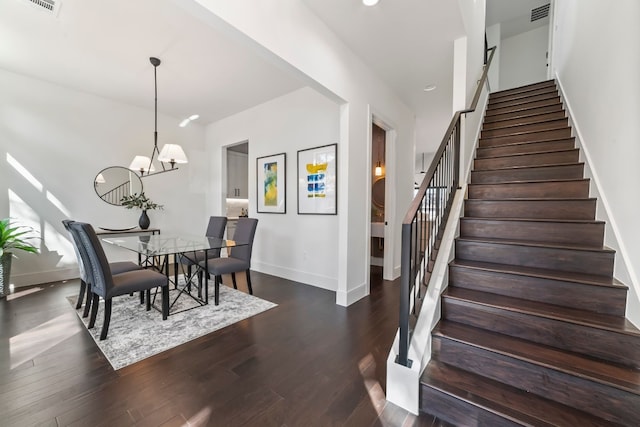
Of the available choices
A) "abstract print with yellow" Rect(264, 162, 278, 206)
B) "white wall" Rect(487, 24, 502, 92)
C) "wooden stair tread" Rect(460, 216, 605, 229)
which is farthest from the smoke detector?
"abstract print with yellow" Rect(264, 162, 278, 206)

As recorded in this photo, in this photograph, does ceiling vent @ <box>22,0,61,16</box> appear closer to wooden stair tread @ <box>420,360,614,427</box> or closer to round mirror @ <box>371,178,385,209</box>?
wooden stair tread @ <box>420,360,614,427</box>

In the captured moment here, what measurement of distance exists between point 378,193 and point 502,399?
4.37 meters

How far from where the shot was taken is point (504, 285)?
1798 millimetres

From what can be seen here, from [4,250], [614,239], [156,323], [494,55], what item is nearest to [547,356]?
[614,239]

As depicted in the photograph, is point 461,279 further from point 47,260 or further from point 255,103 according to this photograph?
point 47,260

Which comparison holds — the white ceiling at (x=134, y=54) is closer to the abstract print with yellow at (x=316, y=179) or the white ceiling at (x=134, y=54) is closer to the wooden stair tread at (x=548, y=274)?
the abstract print with yellow at (x=316, y=179)

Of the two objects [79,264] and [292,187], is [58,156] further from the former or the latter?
[292,187]

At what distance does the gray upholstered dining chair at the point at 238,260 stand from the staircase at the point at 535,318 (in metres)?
2.30

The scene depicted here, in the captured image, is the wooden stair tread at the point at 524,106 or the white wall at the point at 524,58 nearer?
the wooden stair tread at the point at 524,106

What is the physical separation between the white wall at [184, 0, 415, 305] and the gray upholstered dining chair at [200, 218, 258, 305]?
1.16 m

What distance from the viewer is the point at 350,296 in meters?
3.07

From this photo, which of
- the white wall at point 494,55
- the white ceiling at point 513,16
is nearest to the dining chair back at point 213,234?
the white wall at point 494,55

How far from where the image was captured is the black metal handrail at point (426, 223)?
4.75 ft

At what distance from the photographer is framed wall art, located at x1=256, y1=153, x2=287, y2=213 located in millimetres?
4180
